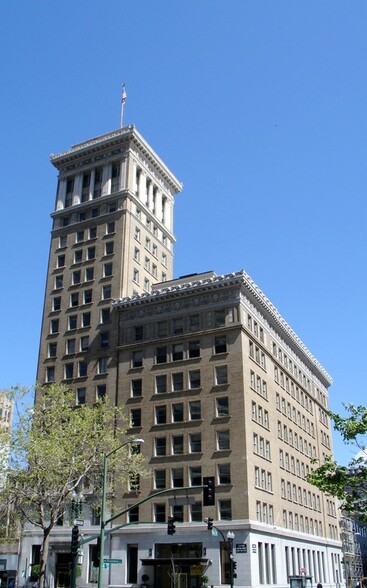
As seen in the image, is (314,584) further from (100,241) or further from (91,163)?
(91,163)

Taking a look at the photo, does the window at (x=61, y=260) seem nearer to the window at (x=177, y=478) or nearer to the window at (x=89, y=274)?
the window at (x=89, y=274)

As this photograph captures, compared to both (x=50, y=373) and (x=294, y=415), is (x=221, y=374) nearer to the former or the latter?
(x=294, y=415)

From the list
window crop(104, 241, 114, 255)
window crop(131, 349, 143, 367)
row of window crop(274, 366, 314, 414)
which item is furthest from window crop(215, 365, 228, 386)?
window crop(104, 241, 114, 255)

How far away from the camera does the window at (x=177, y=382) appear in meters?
66.3

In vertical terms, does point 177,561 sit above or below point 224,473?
below

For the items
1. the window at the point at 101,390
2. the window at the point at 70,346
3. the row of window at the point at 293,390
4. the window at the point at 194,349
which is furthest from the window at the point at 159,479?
the row of window at the point at 293,390

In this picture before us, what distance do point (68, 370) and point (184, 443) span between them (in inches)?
722

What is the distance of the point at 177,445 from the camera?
210 feet

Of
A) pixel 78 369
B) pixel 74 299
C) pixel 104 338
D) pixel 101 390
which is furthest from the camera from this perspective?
pixel 74 299

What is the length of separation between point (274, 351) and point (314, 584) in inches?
1100

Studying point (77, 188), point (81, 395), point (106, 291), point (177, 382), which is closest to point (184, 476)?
point (177, 382)

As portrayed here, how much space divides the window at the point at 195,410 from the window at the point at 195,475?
4.90 meters

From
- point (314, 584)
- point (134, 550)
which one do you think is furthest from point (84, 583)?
point (314, 584)

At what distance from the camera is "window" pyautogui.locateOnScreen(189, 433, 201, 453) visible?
6270 centimetres
